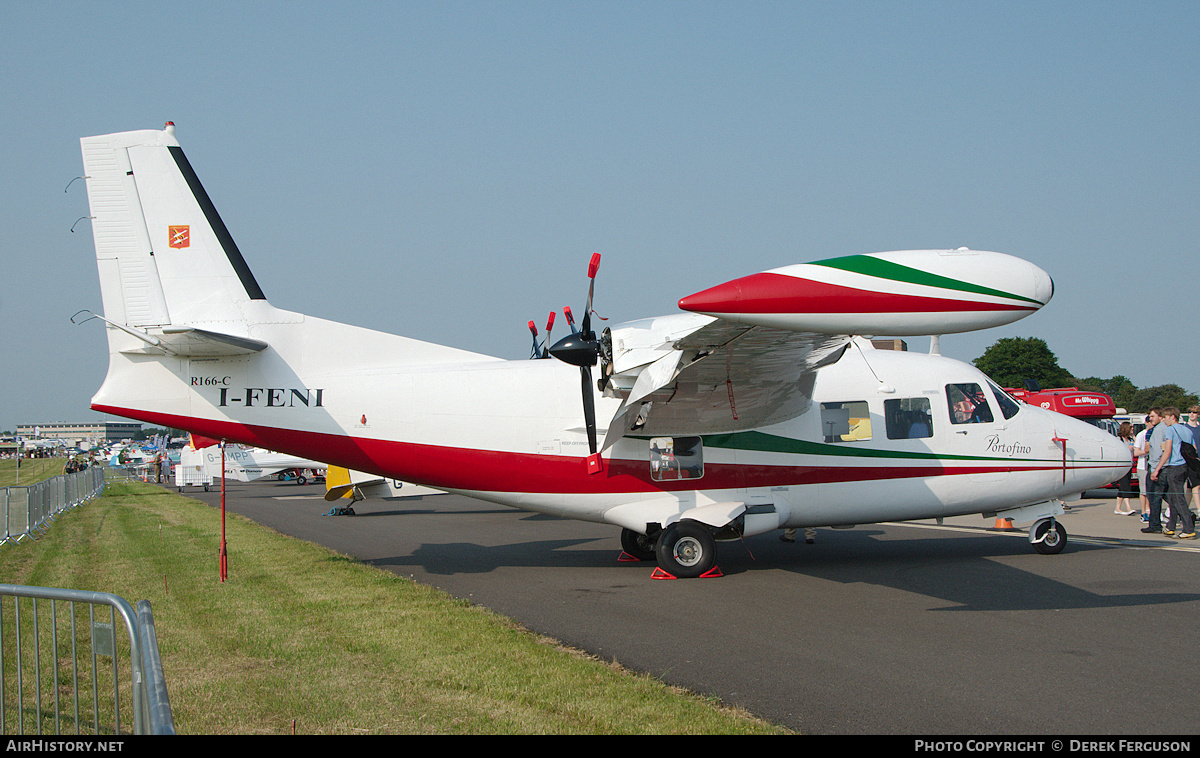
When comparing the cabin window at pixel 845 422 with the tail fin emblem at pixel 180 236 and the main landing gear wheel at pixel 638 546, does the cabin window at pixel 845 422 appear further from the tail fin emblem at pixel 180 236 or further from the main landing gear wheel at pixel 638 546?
the tail fin emblem at pixel 180 236

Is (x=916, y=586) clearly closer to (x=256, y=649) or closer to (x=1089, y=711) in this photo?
(x=1089, y=711)

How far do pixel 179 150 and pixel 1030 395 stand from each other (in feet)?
82.3

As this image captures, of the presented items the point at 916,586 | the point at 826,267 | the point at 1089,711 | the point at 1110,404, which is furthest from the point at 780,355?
the point at 1110,404

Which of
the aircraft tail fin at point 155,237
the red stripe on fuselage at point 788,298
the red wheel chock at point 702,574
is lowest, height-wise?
the red wheel chock at point 702,574

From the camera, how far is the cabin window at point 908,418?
11.9m

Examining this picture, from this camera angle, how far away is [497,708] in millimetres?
5551

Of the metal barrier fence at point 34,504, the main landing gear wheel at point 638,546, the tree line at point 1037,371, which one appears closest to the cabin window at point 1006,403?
the main landing gear wheel at point 638,546

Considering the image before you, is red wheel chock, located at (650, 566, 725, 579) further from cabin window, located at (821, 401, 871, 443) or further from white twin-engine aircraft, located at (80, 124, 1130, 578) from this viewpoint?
cabin window, located at (821, 401, 871, 443)

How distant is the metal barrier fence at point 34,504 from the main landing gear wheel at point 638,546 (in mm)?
11757

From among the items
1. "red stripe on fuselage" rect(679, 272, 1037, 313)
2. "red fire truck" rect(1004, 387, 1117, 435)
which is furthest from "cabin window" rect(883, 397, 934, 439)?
"red fire truck" rect(1004, 387, 1117, 435)

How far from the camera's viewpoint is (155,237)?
35.1 feet

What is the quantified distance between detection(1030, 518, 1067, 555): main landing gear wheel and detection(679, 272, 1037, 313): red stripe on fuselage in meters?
8.13

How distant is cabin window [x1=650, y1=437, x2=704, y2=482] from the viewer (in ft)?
37.6

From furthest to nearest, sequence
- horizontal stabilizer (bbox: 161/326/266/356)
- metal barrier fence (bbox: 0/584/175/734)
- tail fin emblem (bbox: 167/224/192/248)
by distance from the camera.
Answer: tail fin emblem (bbox: 167/224/192/248) < horizontal stabilizer (bbox: 161/326/266/356) < metal barrier fence (bbox: 0/584/175/734)
